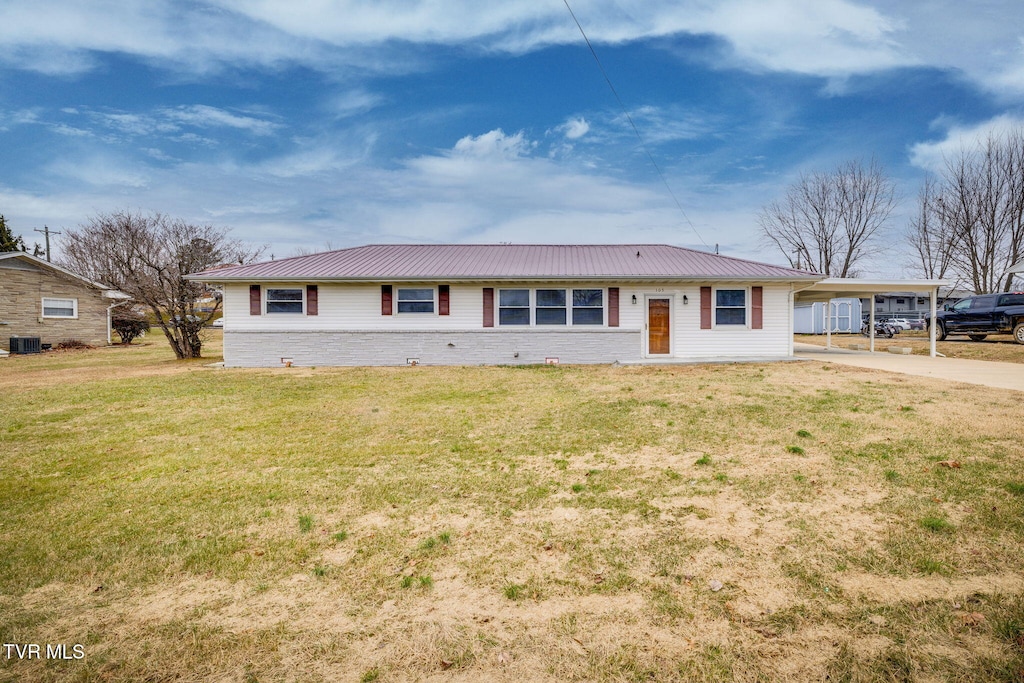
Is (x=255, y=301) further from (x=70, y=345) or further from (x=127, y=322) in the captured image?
(x=127, y=322)

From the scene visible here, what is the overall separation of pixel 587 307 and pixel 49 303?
2687cm

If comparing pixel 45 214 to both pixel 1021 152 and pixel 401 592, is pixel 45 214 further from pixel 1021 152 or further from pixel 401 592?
pixel 1021 152

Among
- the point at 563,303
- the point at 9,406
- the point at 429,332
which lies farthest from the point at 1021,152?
the point at 9,406

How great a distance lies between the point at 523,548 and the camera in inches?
141

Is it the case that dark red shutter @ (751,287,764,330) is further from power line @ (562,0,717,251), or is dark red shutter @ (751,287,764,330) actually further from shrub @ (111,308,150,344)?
shrub @ (111,308,150,344)

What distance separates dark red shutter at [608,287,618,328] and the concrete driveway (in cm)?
689

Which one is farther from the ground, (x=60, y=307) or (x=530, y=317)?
(x=60, y=307)

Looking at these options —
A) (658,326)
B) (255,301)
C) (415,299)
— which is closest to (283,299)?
(255,301)

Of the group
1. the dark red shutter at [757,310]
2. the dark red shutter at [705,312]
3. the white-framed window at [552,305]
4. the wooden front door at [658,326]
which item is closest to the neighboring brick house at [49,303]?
the white-framed window at [552,305]

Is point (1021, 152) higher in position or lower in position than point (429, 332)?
higher

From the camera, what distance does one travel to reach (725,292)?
1755 centimetres

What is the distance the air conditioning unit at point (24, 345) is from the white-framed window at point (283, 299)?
14.8 m

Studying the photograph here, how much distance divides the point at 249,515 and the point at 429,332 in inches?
515

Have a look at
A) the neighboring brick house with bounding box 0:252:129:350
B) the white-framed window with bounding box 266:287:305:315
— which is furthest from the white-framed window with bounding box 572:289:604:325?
the neighboring brick house with bounding box 0:252:129:350
